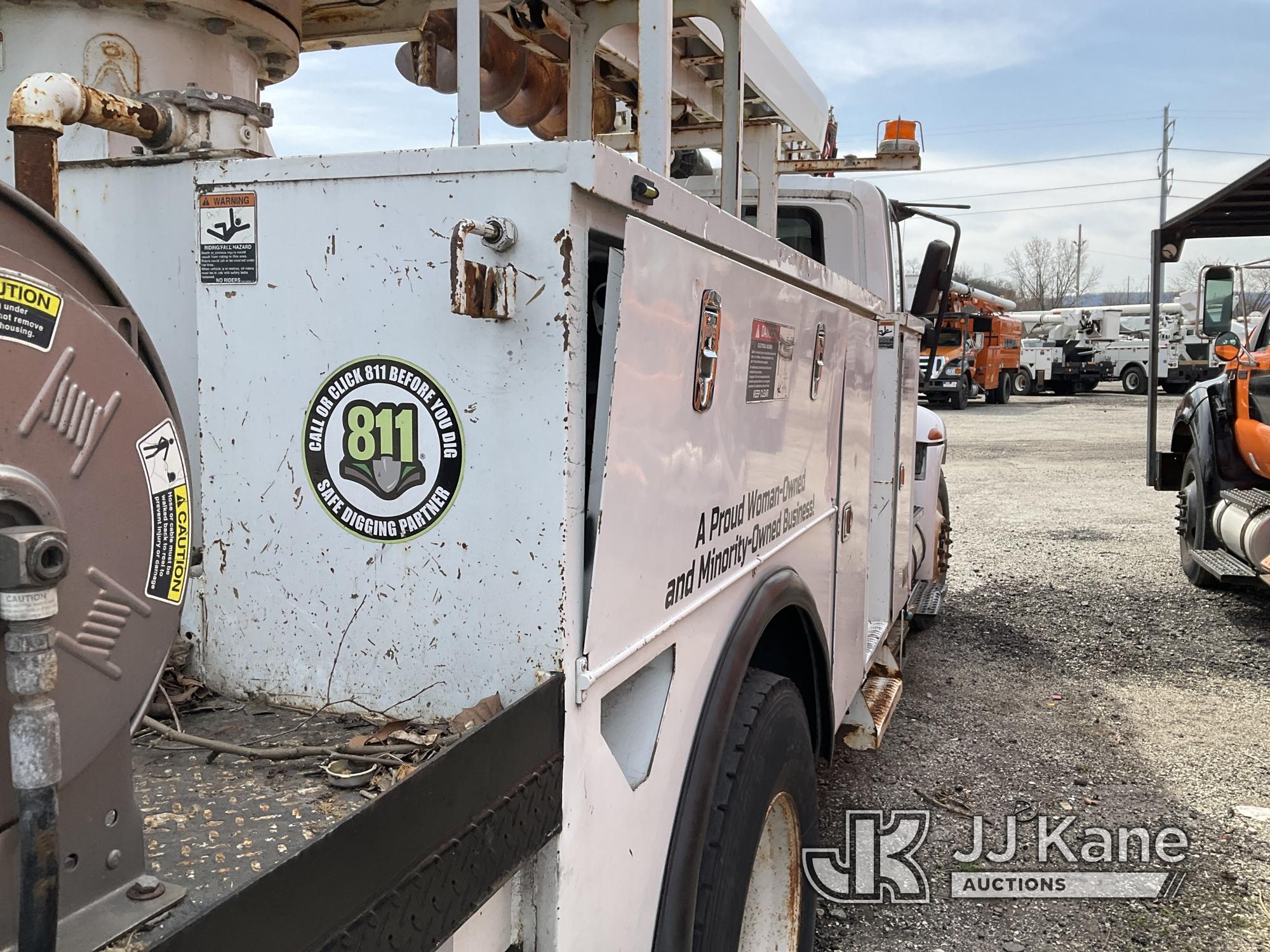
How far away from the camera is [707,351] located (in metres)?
1.84

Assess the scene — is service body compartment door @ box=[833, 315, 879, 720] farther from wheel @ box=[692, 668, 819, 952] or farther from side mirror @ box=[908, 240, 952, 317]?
side mirror @ box=[908, 240, 952, 317]

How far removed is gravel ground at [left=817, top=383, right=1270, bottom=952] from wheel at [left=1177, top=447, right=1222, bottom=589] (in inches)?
4.8

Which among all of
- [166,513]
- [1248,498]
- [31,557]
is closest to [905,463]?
[1248,498]

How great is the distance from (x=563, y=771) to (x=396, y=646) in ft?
1.08

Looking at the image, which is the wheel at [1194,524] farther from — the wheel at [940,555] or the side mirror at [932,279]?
the side mirror at [932,279]

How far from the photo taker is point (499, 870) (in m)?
1.41

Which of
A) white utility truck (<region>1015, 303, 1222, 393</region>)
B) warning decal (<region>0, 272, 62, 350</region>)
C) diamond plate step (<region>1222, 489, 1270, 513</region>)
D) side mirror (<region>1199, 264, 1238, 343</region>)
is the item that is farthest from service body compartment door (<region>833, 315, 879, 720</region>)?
white utility truck (<region>1015, 303, 1222, 393</region>)

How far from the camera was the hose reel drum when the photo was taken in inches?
38.5

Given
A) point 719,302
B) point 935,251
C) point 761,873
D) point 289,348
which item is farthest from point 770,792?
point 935,251

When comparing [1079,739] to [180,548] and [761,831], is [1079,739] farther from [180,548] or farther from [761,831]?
[180,548]

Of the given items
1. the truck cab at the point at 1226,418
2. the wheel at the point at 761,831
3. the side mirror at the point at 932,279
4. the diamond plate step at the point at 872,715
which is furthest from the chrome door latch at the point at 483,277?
the truck cab at the point at 1226,418

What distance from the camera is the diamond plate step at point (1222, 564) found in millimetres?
6418

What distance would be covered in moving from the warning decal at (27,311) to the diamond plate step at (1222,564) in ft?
22.2

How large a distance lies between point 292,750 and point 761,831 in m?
1.07
